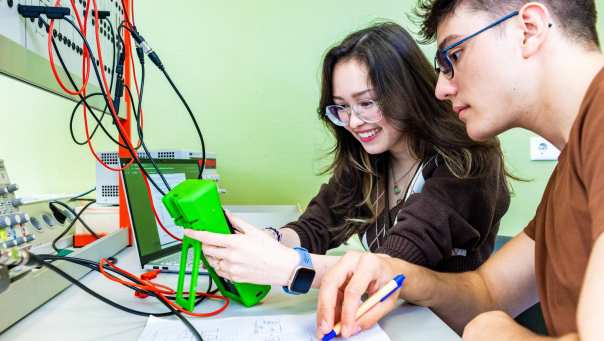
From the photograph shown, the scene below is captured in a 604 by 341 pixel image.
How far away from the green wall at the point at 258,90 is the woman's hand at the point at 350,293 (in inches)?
44.7

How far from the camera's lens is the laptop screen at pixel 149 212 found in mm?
878

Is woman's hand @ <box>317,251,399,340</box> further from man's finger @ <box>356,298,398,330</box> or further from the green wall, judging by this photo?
the green wall

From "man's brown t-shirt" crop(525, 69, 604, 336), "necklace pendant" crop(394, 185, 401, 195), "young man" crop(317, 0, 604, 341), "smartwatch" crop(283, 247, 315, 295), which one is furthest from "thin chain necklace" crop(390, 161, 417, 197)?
"smartwatch" crop(283, 247, 315, 295)

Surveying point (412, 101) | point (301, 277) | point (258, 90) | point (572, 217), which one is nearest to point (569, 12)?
point (572, 217)

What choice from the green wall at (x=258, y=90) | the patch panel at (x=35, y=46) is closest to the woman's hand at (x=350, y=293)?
the patch panel at (x=35, y=46)

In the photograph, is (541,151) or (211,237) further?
(541,151)

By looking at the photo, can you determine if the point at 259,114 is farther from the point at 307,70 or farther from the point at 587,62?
the point at 587,62

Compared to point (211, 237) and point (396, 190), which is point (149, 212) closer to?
point (211, 237)

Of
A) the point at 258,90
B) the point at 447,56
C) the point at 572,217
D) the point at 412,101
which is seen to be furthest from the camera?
the point at 258,90

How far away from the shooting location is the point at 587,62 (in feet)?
2.00

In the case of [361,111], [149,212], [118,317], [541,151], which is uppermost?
[361,111]

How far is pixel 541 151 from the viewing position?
69.1 inches

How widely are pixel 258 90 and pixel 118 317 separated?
1225 millimetres

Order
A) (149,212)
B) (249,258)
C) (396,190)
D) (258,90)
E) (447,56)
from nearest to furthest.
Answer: (249,258)
(447,56)
(149,212)
(396,190)
(258,90)
